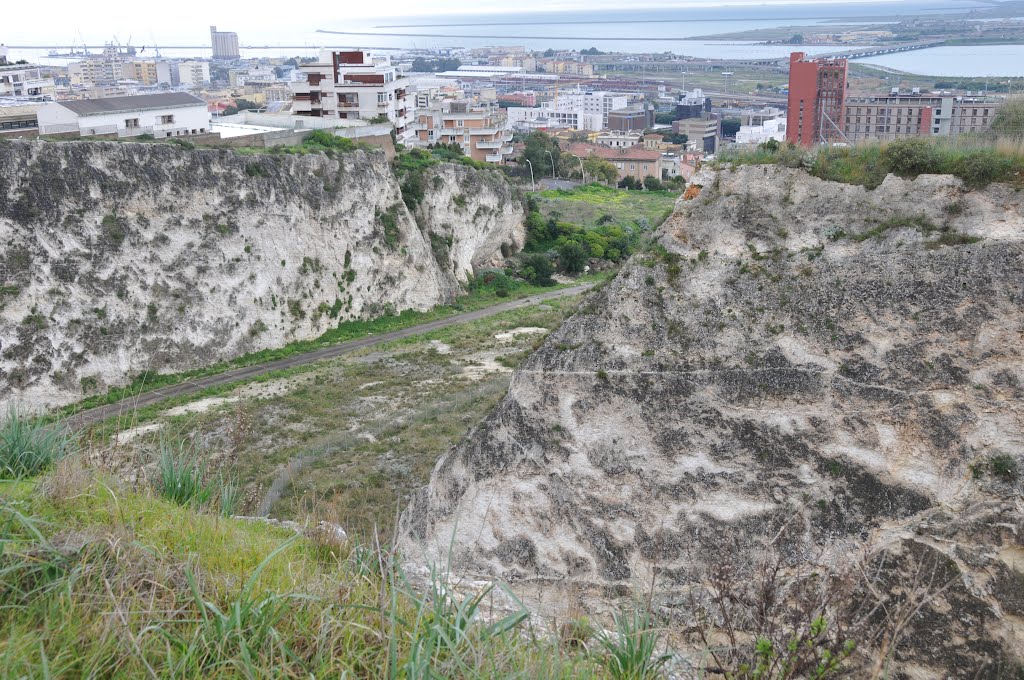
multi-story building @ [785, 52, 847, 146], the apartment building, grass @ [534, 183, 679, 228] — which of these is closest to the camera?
multi-story building @ [785, 52, 847, 146]

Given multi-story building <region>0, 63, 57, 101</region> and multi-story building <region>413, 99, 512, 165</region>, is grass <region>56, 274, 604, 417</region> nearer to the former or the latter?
multi-story building <region>413, 99, 512, 165</region>

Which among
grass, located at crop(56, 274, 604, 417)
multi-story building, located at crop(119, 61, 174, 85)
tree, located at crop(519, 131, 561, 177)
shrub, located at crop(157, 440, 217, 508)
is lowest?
grass, located at crop(56, 274, 604, 417)

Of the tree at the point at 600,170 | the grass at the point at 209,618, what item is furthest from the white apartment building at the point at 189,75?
the grass at the point at 209,618

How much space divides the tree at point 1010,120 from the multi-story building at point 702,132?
90796 mm

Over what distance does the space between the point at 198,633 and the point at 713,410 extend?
7971 mm

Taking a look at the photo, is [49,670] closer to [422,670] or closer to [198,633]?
[198,633]

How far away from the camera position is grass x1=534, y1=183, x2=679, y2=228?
47.4 m

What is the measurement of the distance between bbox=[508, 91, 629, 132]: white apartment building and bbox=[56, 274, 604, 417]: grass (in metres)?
91.5

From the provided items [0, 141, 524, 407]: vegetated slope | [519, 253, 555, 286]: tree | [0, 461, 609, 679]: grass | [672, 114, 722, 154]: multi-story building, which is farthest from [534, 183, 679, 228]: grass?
[672, 114, 722, 154]: multi-story building

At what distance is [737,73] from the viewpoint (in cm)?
19200

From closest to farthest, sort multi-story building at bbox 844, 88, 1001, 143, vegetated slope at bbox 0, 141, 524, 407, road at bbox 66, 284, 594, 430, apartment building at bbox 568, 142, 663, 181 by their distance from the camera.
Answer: multi-story building at bbox 844, 88, 1001, 143 → road at bbox 66, 284, 594, 430 → vegetated slope at bbox 0, 141, 524, 407 → apartment building at bbox 568, 142, 663, 181

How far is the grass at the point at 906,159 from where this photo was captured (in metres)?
10.8

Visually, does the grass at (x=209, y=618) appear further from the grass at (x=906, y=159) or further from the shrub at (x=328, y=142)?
the shrub at (x=328, y=142)

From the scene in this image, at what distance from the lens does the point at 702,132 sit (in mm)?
106312
